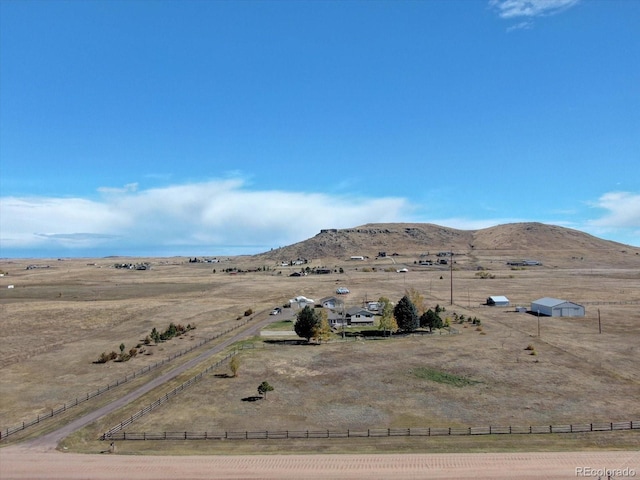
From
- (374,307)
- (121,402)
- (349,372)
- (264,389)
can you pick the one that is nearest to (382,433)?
(264,389)

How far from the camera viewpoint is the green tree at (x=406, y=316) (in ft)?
233

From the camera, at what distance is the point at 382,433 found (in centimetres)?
3331

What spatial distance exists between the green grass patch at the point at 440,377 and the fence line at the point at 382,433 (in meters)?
11.0

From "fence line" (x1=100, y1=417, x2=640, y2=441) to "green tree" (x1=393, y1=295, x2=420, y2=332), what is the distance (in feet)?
121

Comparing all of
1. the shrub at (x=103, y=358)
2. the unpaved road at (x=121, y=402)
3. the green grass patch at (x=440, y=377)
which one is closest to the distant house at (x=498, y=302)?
the green grass patch at (x=440, y=377)

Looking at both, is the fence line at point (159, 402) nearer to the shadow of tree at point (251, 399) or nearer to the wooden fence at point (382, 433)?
the wooden fence at point (382, 433)

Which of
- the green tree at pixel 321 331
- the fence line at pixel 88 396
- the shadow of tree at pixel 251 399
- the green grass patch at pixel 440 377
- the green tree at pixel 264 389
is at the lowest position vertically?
the fence line at pixel 88 396

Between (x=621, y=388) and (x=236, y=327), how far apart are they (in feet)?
192

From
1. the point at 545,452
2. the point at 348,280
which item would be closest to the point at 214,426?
the point at 545,452

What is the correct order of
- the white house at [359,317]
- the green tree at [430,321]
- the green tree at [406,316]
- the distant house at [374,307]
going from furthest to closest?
1. the distant house at [374,307]
2. the white house at [359,317]
3. the green tree at [430,321]
4. the green tree at [406,316]

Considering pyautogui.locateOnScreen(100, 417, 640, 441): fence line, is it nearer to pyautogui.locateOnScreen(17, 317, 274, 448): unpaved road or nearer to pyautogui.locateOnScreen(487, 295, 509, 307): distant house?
pyautogui.locateOnScreen(17, 317, 274, 448): unpaved road

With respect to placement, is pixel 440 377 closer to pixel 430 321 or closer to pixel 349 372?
pixel 349 372

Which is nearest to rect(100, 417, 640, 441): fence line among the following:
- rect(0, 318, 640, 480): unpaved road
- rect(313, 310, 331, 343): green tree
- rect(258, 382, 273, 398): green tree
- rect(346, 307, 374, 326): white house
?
rect(0, 318, 640, 480): unpaved road

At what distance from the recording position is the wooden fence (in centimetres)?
3303
